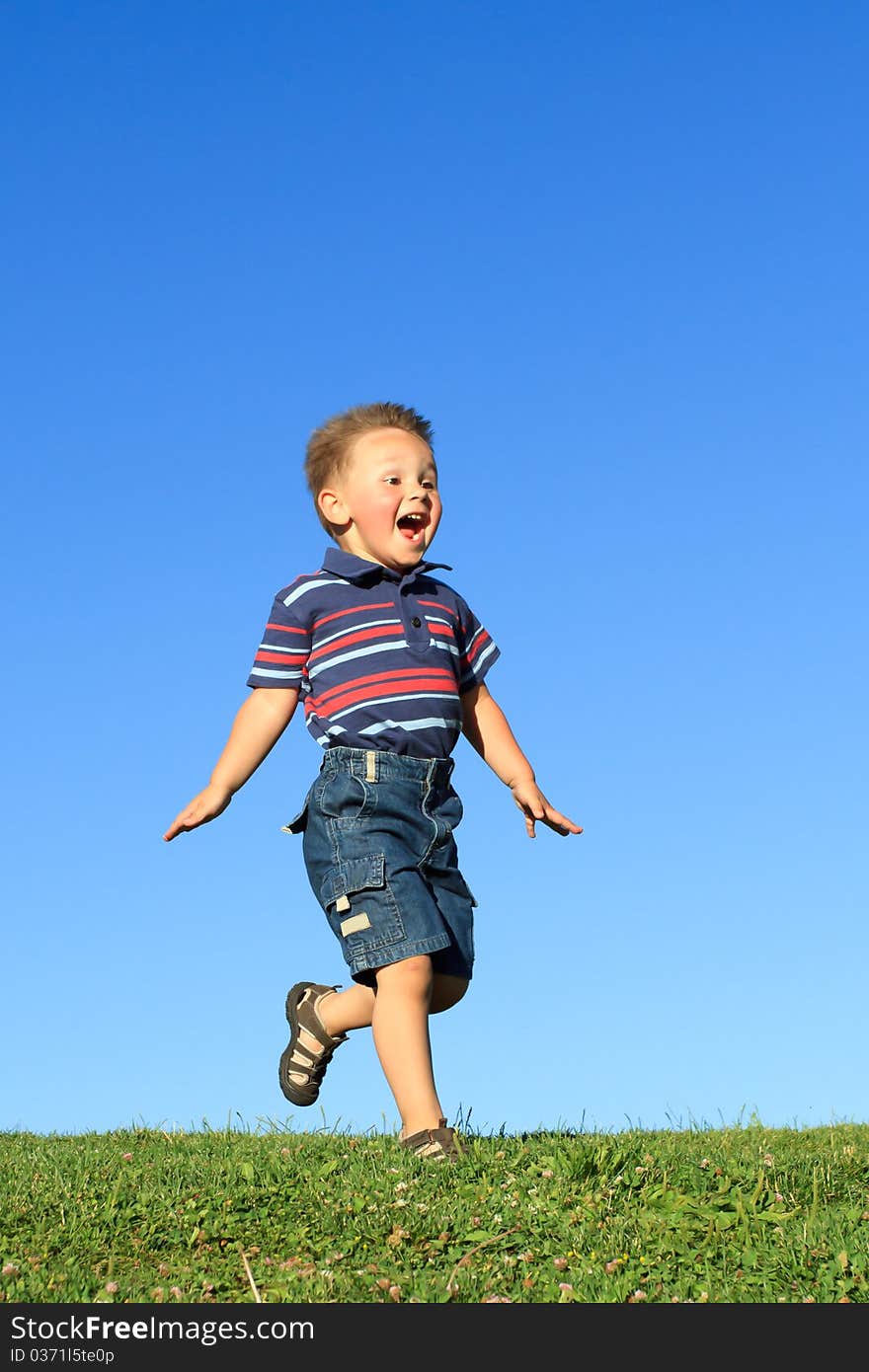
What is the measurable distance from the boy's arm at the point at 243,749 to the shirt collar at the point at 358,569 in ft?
2.17

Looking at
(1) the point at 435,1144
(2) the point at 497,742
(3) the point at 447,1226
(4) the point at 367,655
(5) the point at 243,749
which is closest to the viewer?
(3) the point at 447,1226

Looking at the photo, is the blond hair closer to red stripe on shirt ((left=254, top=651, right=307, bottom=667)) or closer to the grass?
red stripe on shirt ((left=254, top=651, right=307, bottom=667))

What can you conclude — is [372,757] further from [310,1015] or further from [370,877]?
[310,1015]

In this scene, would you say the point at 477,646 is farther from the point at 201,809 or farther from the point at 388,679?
the point at 201,809

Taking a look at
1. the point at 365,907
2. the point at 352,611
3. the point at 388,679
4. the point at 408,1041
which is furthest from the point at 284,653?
the point at 408,1041

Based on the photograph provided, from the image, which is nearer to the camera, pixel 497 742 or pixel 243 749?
pixel 243 749

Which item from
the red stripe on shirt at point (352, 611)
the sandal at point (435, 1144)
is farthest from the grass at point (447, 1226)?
the red stripe on shirt at point (352, 611)

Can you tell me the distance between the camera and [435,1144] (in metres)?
6.37

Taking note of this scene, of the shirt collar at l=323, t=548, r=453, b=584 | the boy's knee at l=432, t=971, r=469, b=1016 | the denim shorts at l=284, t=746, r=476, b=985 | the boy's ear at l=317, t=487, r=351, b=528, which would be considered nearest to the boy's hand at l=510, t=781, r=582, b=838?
the denim shorts at l=284, t=746, r=476, b=985

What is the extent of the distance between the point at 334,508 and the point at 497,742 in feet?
5.09

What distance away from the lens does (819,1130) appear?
9727mm
